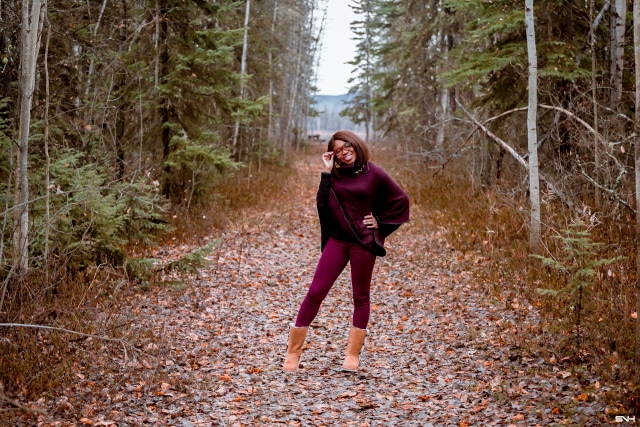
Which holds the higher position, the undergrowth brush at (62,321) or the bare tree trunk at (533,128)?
the bare tree trunk at (533,128)

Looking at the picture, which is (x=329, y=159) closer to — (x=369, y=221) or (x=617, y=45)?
(x=369, y=221)

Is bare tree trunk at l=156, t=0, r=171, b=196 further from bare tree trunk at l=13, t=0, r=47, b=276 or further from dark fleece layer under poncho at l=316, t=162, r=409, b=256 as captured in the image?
dark fleece layer under poncho at l=316, t=162, r=409, b=256

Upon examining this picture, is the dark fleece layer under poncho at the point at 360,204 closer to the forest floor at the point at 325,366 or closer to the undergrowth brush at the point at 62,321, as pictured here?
the forest floor at the point at 325,366

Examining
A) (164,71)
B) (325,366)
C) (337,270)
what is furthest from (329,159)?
(164,71)

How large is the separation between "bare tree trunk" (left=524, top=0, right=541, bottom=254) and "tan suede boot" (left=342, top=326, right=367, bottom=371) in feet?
14.7

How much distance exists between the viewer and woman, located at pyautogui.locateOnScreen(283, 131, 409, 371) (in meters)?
5.55

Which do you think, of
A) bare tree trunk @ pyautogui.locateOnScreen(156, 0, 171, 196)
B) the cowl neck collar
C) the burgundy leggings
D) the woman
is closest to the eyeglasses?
the woman

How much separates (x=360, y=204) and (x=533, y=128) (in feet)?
15.1

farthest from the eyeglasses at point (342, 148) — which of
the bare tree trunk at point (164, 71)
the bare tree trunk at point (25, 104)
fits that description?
the bare tree trunk at point (164, 71)

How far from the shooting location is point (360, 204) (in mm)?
5598

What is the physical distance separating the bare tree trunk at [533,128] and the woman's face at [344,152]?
4.48 m

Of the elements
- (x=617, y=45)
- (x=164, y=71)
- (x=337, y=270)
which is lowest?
(x=337, y=270)

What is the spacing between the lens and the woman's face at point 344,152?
5508 millimetres

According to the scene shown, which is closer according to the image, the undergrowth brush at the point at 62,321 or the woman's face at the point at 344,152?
the undergrowth brush at the point at 62,321
